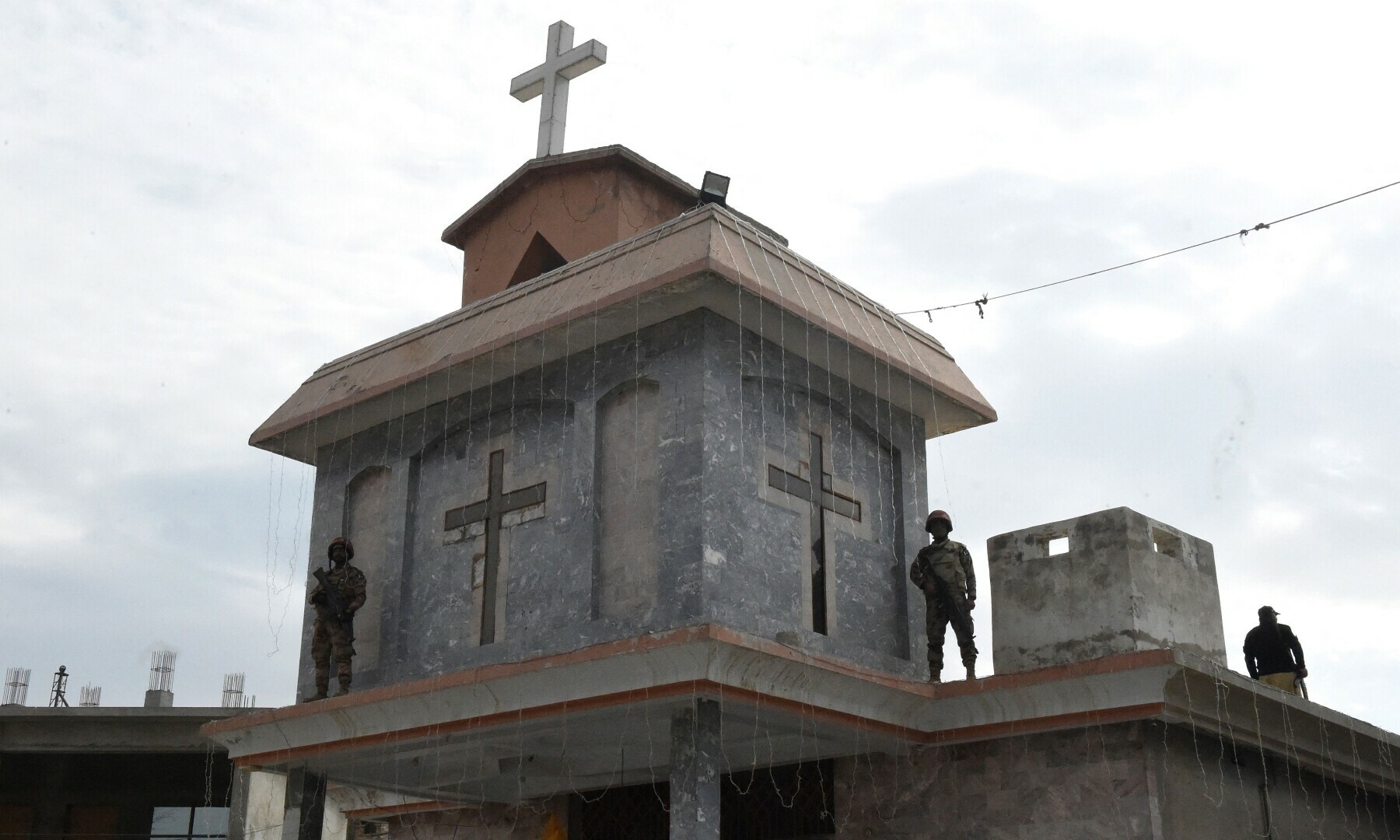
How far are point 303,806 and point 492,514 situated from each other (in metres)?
3.13

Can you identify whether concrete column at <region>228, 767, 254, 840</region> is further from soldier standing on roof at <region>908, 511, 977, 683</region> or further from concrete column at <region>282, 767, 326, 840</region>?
soldier standing on roof at <region>908, 511, 977, 683</region>

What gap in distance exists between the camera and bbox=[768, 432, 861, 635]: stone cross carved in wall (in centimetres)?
1170

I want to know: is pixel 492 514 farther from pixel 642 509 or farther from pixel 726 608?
pixel 726 608

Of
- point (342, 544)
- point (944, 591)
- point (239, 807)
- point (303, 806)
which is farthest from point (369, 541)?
point (239, 807)

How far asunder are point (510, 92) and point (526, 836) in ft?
26.0

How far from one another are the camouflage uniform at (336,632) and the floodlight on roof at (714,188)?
459 cm

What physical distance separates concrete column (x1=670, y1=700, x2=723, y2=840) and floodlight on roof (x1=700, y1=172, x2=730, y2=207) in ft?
14.1

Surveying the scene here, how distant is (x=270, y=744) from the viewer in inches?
496

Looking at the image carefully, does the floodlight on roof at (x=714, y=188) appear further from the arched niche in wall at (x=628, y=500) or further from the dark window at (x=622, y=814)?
the dark window at (x=622, y=814)

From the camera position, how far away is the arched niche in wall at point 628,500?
11141mm

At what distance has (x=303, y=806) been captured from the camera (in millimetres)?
12766

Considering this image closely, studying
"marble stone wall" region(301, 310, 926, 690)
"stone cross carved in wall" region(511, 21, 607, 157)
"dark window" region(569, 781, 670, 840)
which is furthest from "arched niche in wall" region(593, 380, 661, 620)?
"stone cross carved in wall" region(511, 21, 607, 157)

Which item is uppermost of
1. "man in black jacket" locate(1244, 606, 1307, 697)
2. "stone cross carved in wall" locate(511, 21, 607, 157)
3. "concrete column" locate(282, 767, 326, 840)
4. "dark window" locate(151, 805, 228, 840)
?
"stone cross carved in wall" locate(511, 21, 607, 157)

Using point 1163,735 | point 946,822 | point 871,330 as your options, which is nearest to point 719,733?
point 946,822
